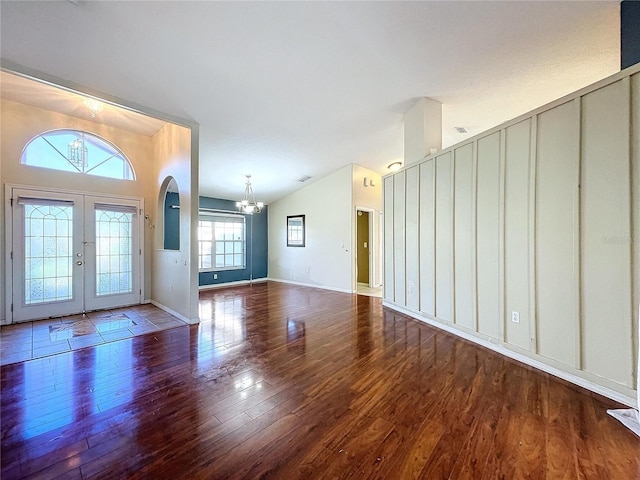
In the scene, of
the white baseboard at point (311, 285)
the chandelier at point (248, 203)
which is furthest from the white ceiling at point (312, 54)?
the white baseboard at point (311, 285)

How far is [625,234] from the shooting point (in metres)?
2.02

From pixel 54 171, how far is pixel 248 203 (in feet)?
11.0

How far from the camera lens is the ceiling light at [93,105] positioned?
4.08 metres

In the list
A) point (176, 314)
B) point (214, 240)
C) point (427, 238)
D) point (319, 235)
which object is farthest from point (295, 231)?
point (427, 238)

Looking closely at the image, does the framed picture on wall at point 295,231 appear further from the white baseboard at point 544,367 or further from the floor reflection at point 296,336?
the white baseboard at point 544,367

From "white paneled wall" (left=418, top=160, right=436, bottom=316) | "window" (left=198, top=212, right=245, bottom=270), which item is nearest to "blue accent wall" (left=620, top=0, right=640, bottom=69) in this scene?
"white paneled wall" (left=418, top=160, right=436, bottom=316)

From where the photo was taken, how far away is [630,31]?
2.18 metres

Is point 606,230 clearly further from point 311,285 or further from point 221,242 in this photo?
point 221,242

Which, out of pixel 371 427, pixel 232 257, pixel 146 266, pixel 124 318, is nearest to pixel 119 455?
pixel 371 427

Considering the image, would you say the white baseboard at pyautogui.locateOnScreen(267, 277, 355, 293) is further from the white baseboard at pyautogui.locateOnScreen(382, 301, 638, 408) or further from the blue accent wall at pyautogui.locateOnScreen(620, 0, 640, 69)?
the blue accent wall at pyautogui.locateOnScreen(620, 0, 640, 69)

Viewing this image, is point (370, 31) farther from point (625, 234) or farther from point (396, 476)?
point (396, 476)

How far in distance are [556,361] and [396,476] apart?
2084 millimetres

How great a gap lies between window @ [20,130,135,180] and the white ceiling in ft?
7.01

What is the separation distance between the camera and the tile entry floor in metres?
3.00
